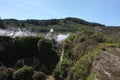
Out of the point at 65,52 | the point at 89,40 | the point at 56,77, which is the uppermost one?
the point at 89,40

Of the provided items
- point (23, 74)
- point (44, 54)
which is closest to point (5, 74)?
point (23, 74)

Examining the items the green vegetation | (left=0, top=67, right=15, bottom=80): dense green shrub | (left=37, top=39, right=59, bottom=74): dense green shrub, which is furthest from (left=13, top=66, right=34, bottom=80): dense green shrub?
(left=37, top=39, right=59, bottom=74): dense green shrub

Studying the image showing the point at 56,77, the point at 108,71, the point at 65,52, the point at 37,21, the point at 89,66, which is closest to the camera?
the point at 108,71

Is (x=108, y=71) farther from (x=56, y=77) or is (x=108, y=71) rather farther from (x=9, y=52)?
(x=9, y=52)

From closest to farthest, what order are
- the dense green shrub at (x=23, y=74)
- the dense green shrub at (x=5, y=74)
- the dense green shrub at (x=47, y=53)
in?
the dense green shrub at (x=5, y=74) → the dense green shrub at (x=23, y=74) → the dense green shrub at (x=47, y=53)

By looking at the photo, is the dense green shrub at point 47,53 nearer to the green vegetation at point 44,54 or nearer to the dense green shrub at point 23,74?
the green vegetation at point 44,54

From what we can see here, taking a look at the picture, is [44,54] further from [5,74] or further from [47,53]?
[5,74]

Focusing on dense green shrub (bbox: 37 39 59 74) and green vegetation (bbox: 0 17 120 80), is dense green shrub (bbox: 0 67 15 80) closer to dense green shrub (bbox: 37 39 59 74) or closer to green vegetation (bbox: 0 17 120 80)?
green vegetation (bbox: 0 17 120 80)

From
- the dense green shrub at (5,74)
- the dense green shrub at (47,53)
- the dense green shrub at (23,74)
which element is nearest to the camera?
the dense green shrub at (5,74)

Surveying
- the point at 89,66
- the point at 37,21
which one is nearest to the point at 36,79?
the point at 89,66

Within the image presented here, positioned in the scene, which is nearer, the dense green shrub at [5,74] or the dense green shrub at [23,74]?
the dense green shrub at [5,74]

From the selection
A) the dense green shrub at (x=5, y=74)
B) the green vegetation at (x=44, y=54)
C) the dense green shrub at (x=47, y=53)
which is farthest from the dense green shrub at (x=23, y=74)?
the dense green shrub at (x=47, y=53)
